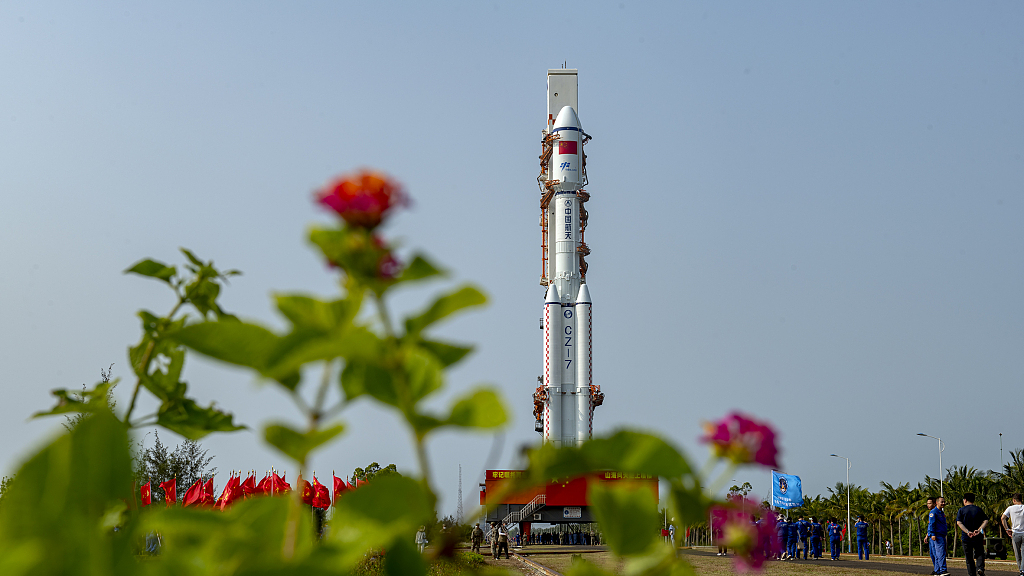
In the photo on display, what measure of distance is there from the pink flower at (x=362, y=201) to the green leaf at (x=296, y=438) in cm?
14

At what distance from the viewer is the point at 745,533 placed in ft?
2.22

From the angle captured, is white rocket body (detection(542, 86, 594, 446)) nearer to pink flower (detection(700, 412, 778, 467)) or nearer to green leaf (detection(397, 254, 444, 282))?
pink flower (detection(700, 412, 778, 467))

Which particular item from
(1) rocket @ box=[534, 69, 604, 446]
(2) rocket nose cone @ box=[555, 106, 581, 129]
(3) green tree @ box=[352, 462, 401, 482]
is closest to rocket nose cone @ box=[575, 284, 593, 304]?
(1) rocket @ box=[534, 69, 604, 446]

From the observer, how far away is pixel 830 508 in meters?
55.9

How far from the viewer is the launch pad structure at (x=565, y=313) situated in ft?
110

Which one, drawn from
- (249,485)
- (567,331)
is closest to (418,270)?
(249,485)

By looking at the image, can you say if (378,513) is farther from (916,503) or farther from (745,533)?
(916,503)

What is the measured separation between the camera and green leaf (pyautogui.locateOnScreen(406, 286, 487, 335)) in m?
0.53

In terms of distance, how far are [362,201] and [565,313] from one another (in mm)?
33480

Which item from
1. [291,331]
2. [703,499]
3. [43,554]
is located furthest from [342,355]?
[703,499]

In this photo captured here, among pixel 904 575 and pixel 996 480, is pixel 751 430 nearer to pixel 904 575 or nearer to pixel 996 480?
pixel 904 575

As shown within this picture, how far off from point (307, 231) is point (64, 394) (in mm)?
705

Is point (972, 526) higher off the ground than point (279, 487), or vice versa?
point (279, 487)

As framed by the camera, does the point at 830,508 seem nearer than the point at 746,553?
No
